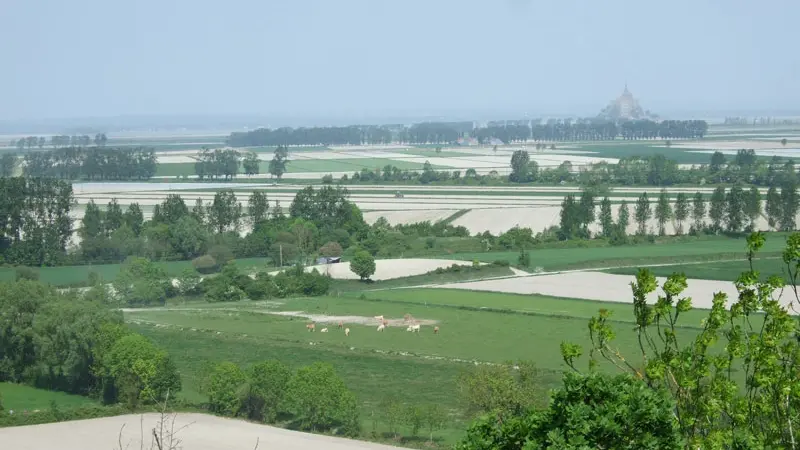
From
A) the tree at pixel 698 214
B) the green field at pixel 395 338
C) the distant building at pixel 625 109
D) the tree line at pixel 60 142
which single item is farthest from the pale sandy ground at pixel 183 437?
the distant building at pixel 625 109

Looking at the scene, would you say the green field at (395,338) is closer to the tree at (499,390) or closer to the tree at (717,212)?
the tree at (499,390)

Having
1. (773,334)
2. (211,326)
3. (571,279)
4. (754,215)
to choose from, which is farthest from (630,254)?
(773,334)

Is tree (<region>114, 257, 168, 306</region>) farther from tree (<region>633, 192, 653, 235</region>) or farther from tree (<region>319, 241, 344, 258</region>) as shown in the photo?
tree (<region>633, 192, 653, 235</region>)

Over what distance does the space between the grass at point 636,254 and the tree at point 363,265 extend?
4192 millimetres

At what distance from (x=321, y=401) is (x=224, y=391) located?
78.2 inches

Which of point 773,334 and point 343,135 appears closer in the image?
point 773,334

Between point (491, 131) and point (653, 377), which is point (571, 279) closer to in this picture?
point (653, 377)

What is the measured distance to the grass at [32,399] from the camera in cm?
1966

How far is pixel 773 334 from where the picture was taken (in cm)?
633

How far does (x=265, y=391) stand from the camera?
60.6ft

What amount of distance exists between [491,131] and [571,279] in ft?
286

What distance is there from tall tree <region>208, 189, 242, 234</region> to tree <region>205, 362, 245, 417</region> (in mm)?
23895

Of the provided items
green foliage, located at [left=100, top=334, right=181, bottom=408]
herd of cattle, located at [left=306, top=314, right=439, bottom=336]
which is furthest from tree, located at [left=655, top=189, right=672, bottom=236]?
green foliage, located at [left=100, top=334, right=181, bottom=408]

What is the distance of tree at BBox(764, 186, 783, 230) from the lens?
42219mm
